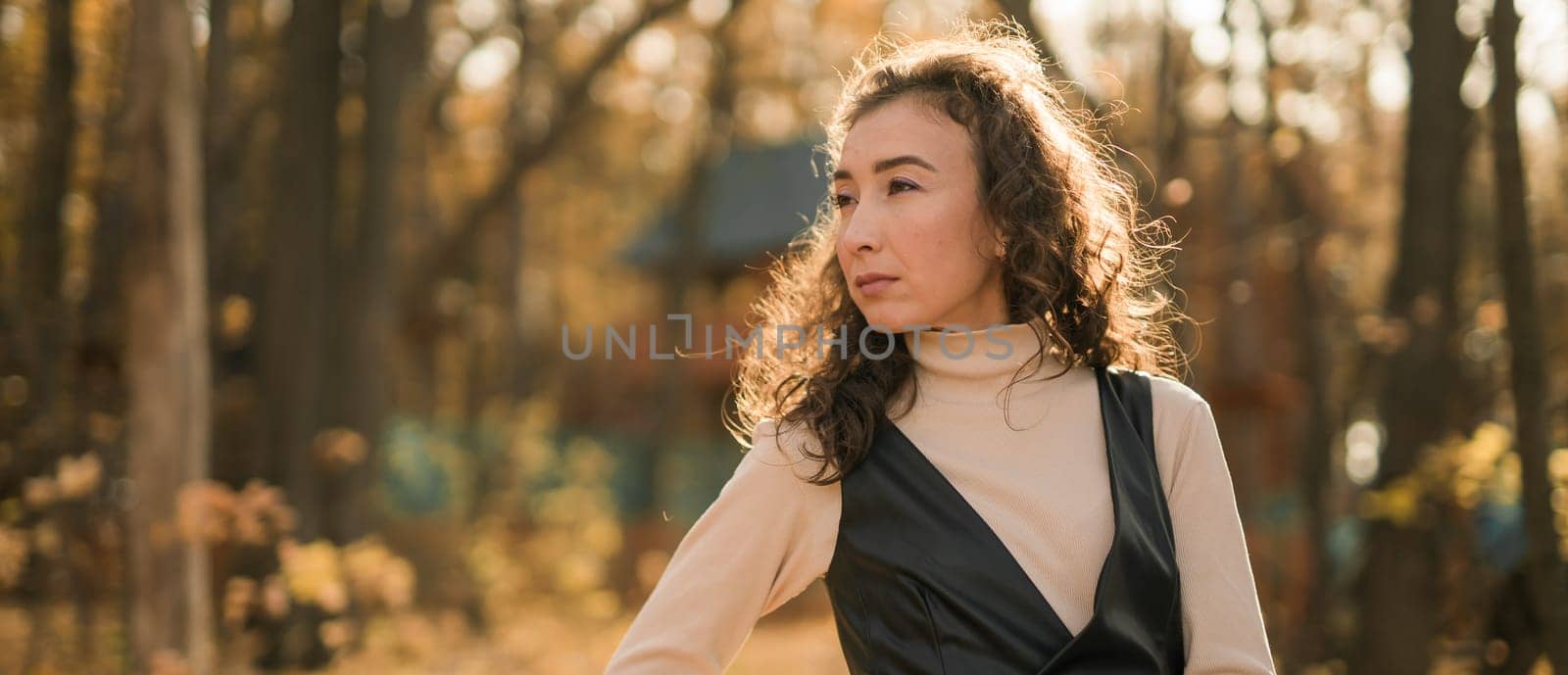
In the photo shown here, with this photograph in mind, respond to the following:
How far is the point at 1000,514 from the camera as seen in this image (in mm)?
1985

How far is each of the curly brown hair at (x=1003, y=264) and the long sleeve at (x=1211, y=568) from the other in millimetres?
243

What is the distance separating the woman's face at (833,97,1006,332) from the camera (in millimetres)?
2072

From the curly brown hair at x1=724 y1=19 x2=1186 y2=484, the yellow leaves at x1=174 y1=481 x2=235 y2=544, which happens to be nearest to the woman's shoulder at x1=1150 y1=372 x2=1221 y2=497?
the curly brown hair at x1=724 y1=19 x2=1186 y2=484

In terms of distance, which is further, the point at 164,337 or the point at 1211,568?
the point at 164,337

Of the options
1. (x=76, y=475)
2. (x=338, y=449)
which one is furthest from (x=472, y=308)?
(x=76, y=475)

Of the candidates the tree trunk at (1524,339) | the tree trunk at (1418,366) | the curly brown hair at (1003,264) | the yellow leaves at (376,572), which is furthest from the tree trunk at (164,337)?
the tree trunk at (1418,366)

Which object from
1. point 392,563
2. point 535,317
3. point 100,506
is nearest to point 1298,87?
point 392,563

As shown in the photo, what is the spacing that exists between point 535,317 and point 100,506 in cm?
2341

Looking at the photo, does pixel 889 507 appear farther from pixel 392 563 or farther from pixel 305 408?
pixel 305 408

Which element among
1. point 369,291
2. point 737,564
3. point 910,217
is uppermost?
point 369,291

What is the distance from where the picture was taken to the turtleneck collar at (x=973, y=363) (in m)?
2.12

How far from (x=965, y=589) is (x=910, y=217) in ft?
1.74

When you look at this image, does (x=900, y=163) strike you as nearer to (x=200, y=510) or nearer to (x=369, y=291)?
(x=200, y=510)

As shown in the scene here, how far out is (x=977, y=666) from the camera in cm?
188
